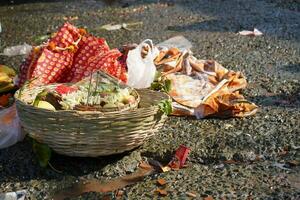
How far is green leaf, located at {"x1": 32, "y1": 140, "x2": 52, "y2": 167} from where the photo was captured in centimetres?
388

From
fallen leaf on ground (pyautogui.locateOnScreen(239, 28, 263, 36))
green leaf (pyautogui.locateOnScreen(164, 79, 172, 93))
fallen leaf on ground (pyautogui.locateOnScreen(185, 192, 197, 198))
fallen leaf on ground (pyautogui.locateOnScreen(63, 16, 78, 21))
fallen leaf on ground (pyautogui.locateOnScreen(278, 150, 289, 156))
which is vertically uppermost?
green leaf (pyautogui.locateOnScreen(164, 79, 172, 93))

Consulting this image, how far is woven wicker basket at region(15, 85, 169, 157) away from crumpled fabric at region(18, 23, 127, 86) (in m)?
1.00

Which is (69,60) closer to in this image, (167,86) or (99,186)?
(167,86)

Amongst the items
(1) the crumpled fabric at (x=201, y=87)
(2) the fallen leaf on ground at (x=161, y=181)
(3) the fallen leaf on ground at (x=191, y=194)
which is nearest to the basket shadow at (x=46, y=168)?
(2) the fallen leaf on ground at (x=161, y=181)

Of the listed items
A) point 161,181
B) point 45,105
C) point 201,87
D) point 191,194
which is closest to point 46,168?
point 45,105

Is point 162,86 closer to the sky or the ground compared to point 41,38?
closer to the sky

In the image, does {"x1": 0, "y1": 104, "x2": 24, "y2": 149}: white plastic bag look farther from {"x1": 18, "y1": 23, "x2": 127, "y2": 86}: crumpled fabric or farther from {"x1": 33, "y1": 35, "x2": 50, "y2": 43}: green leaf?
{"x1": 33, "y1": 35, "x2": 50, "y2": 43}: green leaf

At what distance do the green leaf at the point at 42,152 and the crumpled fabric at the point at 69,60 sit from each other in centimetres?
104

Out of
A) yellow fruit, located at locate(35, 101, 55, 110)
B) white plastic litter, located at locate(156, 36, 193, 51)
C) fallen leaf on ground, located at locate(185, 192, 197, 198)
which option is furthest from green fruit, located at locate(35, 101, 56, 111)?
white plastic litter, located at locate(156, 36, 193, 51)

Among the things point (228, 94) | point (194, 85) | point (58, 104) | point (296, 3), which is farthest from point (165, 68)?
point (296, 3)

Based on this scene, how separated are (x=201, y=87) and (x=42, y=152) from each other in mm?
1962

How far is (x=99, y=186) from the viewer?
3711mm

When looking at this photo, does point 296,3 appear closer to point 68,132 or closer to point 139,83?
point 139,83

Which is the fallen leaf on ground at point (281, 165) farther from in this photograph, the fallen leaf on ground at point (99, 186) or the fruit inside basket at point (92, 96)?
the fruit inside basket at point (92, 96)
